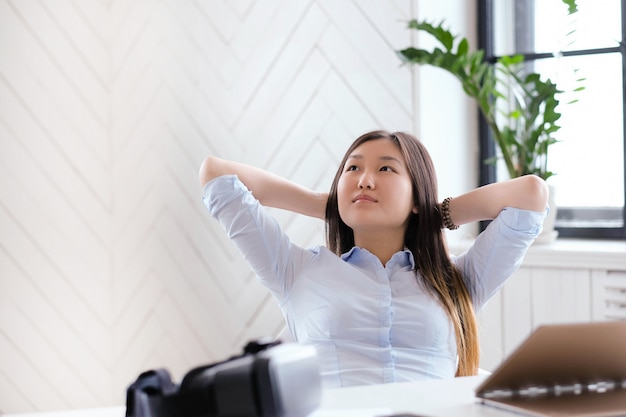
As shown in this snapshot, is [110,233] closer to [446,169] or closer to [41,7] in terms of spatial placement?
[41,7]

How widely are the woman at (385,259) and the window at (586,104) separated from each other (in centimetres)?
113

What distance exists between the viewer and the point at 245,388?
80cm

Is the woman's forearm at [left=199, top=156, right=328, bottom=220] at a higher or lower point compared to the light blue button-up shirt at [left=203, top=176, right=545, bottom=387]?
higher

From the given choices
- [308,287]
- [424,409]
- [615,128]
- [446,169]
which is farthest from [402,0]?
[424,409]

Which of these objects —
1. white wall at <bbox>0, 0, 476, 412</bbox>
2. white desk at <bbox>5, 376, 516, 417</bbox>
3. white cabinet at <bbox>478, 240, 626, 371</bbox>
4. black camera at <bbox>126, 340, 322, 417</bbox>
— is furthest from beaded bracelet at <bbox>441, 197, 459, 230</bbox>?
black camera at <bbox>126, 340, 322, 417</bbox>

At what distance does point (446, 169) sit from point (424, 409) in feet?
6.09

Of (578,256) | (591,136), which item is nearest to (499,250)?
(578,256)

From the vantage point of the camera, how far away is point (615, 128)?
2838mm

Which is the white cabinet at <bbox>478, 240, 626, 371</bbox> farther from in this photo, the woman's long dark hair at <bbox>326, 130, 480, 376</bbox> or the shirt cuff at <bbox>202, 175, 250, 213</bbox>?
the shirt cuff at <bbox>202, 175, 250, 213</bbox>

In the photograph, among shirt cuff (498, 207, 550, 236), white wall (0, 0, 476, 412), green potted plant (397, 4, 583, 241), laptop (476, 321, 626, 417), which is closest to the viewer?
laptop (476, 321, 626, 417)

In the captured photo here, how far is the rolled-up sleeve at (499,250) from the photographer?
5.80ft

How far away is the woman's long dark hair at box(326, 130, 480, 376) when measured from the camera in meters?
1.75

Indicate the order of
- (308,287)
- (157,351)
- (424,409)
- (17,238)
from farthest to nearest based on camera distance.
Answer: (157,351) → (17,238) → (308,287) → (424,409)

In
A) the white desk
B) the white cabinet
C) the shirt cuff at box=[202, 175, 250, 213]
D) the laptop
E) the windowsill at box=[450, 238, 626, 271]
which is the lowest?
the white cabinet
